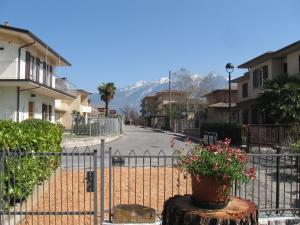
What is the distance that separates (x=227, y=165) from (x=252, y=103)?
90.6 feet

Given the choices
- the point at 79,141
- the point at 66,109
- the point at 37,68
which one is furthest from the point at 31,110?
the point at 66,109

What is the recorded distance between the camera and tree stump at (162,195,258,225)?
5.09 meters

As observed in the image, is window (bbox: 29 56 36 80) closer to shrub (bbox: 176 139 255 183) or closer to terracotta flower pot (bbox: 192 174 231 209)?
shrub (bbox: 176 139 255 183)

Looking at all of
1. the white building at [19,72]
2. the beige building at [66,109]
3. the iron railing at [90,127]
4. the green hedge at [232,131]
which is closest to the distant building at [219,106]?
the beige building at [66,109]

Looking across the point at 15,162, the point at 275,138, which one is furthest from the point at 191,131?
the point at 15,162

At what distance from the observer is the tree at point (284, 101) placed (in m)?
21.6

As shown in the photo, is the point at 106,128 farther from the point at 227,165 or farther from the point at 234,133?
the point at 227,165

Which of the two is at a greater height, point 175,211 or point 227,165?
point 227,165

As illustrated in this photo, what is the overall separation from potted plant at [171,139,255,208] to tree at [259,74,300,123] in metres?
17.0

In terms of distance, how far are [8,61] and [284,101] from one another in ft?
55.1

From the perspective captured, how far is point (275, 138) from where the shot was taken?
66.0ft

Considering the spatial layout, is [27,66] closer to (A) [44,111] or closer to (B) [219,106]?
(A) [44,111]

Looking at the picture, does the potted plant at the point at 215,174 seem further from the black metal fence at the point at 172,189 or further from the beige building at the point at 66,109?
the beige building at the point at 66,109

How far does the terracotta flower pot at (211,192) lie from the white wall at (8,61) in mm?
22621
